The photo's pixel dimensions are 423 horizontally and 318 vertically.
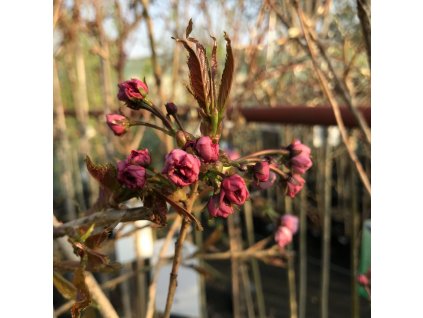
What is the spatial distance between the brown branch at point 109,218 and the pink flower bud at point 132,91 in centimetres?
10

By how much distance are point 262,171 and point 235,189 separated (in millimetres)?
51

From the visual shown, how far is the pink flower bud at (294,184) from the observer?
0.42 meters

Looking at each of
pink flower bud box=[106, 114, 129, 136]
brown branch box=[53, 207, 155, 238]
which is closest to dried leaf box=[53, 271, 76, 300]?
brown branch box=[53, 207, 155, 238]

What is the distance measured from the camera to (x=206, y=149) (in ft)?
1.06

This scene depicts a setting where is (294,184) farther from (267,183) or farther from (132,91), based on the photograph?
(132,91)

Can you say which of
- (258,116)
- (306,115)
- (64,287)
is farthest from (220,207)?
(258,116)

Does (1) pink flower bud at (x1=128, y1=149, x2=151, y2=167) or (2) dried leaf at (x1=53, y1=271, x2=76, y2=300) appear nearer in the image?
(1) pink flower bud at (x1=128, y1=149, x2=151, y2=167)

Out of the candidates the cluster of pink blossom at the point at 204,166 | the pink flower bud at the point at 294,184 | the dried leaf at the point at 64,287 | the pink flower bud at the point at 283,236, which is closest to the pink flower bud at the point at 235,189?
the cluster of pink blossom at the point at 204,166

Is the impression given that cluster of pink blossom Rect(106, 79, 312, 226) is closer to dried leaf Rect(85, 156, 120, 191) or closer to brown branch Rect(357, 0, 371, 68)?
dried leaf Rect(85, 156, 120, 191)

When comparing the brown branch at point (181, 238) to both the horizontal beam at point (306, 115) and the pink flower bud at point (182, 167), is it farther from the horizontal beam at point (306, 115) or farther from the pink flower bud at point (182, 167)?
the horizontal beam at point (306, 115)

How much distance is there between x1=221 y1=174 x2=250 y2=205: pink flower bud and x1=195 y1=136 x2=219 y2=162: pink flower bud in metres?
0.02

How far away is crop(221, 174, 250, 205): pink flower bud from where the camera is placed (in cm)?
33
